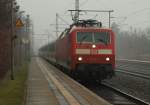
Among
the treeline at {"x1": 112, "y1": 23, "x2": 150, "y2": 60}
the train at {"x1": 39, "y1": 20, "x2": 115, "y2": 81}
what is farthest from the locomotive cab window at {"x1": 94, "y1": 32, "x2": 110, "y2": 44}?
the treeline at {"x1": 112, "y1": 23, "x2": 150, "y2": 60}

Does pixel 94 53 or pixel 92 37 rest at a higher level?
pixel 92 37

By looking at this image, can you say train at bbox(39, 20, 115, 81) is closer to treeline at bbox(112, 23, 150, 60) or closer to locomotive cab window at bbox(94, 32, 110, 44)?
locomotive cab window at bbox(94, 32, 110, 44)

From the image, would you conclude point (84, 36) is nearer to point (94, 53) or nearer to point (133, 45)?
point (94, 53)

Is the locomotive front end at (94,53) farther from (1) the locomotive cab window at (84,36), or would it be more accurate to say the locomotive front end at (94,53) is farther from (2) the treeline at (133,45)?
(2) the treeline at (133,45)

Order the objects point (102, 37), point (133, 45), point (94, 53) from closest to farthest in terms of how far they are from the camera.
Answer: point (94, 53)
point (102, 37)
point (133, 45)

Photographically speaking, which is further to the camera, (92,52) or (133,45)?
(133,45)

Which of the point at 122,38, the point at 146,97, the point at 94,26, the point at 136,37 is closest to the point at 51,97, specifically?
the point at 146,97

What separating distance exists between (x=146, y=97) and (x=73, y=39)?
7271 millimetres

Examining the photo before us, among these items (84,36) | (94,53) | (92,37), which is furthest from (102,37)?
(94,53)

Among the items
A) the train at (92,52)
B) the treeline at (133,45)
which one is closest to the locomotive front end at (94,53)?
the train at (92,52)

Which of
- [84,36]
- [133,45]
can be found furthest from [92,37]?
[133,45]

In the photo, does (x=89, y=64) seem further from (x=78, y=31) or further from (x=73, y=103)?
(x=73, y=103)

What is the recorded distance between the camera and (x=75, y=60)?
83.8 ft

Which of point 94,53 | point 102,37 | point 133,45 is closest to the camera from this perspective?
point 94,53
